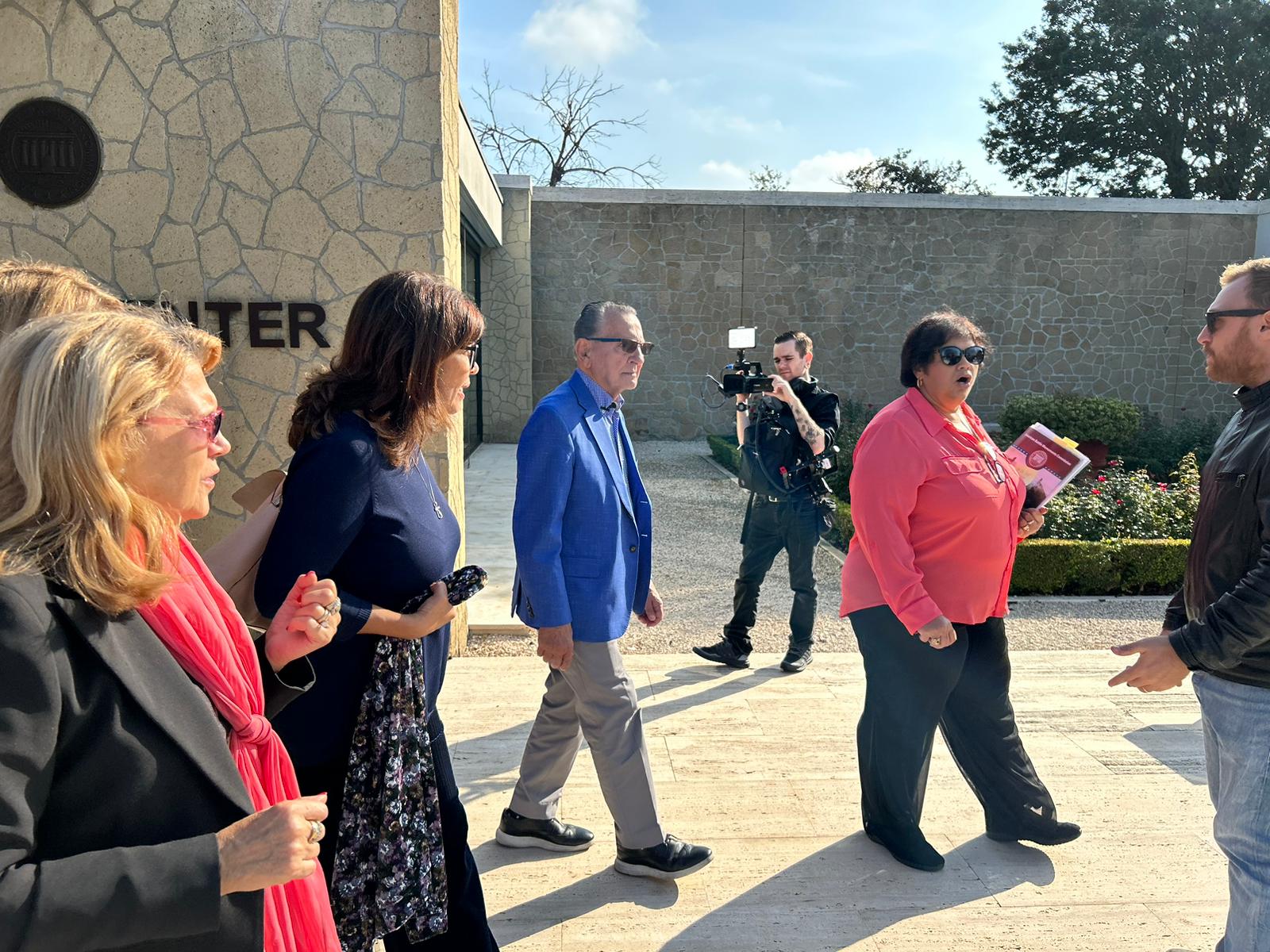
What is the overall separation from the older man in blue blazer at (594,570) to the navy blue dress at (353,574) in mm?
658

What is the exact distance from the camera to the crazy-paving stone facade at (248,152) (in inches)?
187

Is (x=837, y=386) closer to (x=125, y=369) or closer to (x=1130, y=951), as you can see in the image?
(x=1130, y=951)

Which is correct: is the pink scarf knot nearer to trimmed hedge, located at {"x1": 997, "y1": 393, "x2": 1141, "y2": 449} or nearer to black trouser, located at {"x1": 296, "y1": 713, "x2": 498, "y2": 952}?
black trouser, located at {"x1": 296, "y1": 713, "x2": 498, "y2": 952}

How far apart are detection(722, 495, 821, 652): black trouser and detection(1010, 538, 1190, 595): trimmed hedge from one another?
9.15 ft

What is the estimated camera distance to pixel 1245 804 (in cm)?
228

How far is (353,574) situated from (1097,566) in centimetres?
677

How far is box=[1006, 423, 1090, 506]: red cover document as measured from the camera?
3.29m

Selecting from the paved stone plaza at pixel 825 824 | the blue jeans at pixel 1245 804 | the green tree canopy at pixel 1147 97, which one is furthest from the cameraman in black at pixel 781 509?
the green tree canopy at pixel 1147 97

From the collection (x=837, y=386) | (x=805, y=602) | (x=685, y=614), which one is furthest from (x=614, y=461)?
(x=837, y=386)

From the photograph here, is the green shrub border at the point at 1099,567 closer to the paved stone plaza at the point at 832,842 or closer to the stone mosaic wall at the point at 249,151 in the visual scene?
the paved stone plaza at the point at 832,842

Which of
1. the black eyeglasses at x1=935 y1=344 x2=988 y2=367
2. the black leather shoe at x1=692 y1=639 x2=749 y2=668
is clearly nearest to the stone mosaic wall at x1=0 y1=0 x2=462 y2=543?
the black leather shoe at x1=692 y1=639 x2=749 y2=668

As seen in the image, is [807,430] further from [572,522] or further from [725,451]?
[725,451]

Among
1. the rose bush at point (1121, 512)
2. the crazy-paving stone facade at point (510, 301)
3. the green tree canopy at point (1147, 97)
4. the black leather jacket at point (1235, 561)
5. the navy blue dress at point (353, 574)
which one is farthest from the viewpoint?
the green tree canopy at point (1147, 97)

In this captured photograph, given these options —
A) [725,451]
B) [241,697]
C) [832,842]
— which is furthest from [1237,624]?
[725,451]
